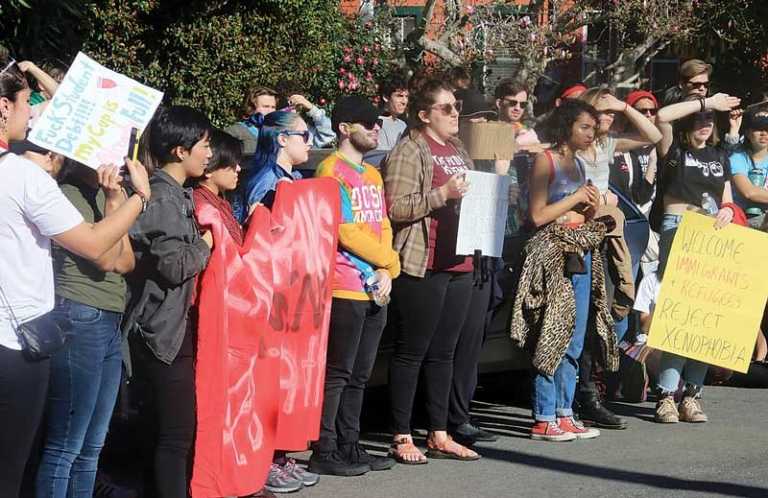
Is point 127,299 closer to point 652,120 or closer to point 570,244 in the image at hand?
point 570,244

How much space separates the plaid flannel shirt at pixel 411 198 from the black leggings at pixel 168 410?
1.76m

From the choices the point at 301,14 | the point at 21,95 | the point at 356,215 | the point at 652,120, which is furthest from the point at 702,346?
the point at 301,14

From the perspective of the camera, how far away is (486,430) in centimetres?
796

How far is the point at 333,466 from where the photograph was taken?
6.71 meters

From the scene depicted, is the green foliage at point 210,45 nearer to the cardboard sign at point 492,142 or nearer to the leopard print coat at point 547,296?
the cardboard sign at point 492,142

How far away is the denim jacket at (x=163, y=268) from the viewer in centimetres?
517

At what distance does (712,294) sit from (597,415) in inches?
40.2

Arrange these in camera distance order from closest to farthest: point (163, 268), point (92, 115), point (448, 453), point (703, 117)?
point (92, 115), point (163, 268), point (448, 453), point (703, 117)

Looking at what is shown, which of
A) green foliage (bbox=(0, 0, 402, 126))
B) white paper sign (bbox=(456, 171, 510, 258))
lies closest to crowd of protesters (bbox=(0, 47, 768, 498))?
white paper sign (bbox=(456, 171, 510, 258))

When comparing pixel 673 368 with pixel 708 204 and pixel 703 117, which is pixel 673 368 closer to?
pixel 708 204

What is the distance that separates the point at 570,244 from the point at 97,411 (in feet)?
10.9

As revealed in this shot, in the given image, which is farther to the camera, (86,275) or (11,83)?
(86,275)

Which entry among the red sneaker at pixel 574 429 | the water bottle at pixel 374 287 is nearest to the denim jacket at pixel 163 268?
the water bottle at pixel 374 287

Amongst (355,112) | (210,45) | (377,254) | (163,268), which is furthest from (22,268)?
(210,45)
